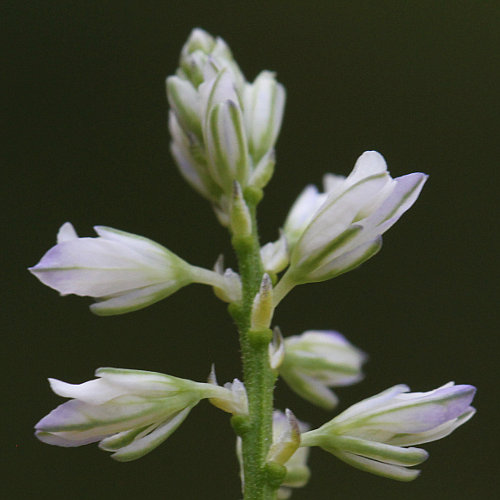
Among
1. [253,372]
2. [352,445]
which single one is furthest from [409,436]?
[253,372]

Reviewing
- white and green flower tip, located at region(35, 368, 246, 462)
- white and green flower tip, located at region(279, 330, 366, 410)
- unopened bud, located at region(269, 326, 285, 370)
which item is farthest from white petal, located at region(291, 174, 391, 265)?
white and green flower tip, located at region(279, 330, 366, 410)

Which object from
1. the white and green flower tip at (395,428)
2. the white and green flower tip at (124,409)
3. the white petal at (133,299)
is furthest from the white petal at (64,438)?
the white and green flower tip at (395,428)

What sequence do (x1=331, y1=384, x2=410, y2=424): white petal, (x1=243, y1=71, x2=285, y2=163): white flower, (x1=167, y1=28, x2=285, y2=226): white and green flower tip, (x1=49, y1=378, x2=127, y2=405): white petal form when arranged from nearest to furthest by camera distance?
1. (x1=49, y1=378, x2=127, y2=405): white petal
2. (x1=331, y1=384, x2=410, y2=424): white petal
3. (x1=167, y1=28, x2=285, y2=226): white and green flower tip
4. (x1=243, y1=71, x2=285, y2=163): white flower

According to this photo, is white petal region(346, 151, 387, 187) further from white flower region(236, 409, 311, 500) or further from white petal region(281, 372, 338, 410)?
white petal region(281, 372, 338, 410)

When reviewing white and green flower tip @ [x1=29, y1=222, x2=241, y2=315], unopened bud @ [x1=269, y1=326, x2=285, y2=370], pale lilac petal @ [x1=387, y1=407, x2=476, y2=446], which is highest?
white and green flower tip @ [x1=29, y1=222, x2=241, y2=315]

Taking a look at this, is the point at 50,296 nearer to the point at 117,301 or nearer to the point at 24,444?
the point at 24,444

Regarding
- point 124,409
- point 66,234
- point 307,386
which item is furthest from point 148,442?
point 307,386
